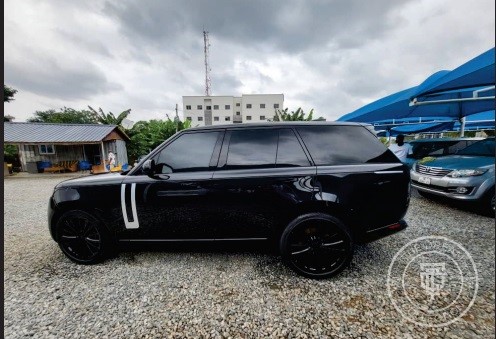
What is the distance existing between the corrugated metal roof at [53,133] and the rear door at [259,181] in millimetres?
15633

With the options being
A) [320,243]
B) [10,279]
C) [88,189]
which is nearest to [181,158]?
[88,189]

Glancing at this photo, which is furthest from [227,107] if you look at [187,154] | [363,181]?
[363,181]

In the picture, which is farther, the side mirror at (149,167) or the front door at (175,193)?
the front door at (175,193)

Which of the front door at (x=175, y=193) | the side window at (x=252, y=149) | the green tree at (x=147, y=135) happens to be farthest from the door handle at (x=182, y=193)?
the green tree at (x=147, y=135)

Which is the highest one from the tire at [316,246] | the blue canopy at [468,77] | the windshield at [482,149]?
the blue canopy at [468,77]

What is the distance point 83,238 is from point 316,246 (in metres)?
2.94

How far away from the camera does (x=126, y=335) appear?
177 cm

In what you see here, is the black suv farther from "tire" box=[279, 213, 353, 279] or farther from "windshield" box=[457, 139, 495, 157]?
"windshield" box=[457, 139, 495, 157]

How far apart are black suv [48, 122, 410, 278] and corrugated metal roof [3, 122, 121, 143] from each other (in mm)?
14678

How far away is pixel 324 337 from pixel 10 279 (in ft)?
11.9

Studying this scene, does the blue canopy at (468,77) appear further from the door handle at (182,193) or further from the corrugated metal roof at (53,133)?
the corrugated metal roof at (53,133)

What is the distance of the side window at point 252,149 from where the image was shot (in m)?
2.49

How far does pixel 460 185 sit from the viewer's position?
162 inches

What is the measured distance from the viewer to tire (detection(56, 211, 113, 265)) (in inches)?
104
